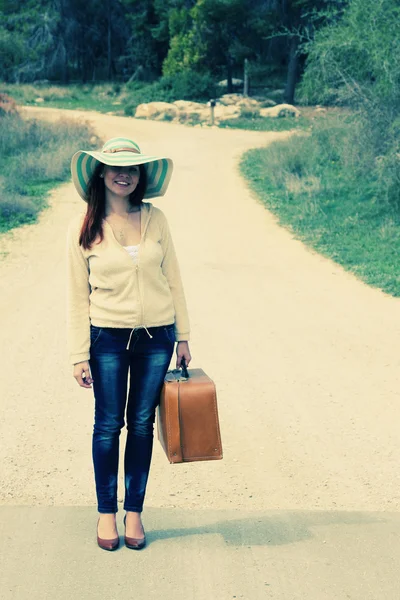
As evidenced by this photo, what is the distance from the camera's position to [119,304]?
3.71 metres

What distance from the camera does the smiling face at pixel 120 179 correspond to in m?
3.72

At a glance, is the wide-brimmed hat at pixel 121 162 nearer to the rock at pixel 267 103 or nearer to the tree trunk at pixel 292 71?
the rock at pixel 267 103

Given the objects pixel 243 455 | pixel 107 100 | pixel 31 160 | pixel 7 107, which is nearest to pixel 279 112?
pixel 107 100

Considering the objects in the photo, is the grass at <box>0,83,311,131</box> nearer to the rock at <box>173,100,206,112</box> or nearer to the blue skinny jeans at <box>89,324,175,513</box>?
the rock at <box>173,100,206,112</box>

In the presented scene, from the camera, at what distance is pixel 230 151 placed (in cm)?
2362

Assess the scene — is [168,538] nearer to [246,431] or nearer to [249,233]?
[246,431]

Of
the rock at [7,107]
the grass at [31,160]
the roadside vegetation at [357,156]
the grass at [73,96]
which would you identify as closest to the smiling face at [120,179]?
the roadside vegetation at [357,156]

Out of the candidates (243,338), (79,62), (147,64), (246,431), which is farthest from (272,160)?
(79,62)

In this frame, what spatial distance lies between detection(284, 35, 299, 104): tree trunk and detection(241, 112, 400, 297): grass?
17483 mm

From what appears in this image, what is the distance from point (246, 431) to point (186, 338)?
1.94 m

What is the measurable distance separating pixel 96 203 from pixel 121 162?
23cm

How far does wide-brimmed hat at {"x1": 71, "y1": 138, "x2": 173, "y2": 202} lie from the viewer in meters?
3.65

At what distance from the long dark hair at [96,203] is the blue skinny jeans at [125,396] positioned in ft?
1.32

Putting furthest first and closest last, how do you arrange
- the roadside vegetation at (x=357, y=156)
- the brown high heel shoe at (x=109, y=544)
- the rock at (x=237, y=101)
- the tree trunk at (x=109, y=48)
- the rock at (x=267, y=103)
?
the tree trunk at (x=109, y=48), the rock at (x=267, y=103), the rock at (x=237, y=101), the roadside vegetation at (x=357, y=156), the brown high heel shoe at (x=109, y=544)
